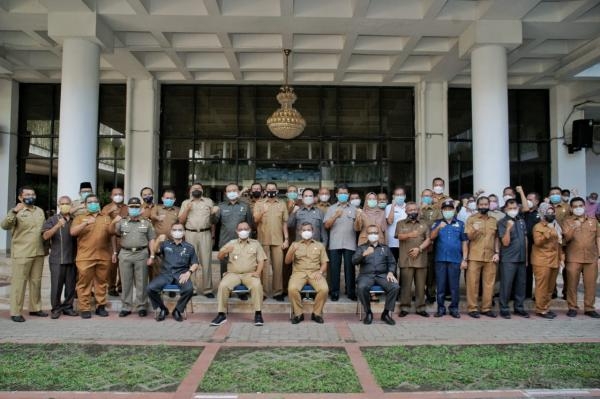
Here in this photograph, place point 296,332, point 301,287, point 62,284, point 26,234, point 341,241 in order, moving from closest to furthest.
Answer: point 296,332
point 301,287
point 26,234
point 62,284
point 341,241

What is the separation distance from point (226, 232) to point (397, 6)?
558 centimetres

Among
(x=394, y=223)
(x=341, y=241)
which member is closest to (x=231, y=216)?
(x=341, y=241)

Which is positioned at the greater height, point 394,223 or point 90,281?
point 394,223

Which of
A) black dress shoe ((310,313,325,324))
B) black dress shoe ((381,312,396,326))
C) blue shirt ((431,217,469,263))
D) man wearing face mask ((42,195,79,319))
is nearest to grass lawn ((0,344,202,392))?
man wearing face mask ((42,195,79,319))

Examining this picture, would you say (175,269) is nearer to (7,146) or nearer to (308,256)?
(308,256)

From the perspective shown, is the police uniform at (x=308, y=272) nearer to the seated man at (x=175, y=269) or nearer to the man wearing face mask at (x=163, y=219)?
the seated man at (x=175, y=269)

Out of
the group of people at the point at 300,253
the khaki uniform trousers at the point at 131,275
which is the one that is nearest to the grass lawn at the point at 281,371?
the group of people at the point at 300,253

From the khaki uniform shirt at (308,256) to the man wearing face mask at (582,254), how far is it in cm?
391

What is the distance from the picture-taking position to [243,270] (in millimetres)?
6859

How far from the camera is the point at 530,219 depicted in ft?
24.9

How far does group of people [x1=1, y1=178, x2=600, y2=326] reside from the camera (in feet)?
22.3

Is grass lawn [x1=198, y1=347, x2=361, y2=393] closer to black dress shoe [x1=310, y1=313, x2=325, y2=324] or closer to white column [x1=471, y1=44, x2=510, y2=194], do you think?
black dress shoe [x1=310, y1=313, x2=325, y2=324]

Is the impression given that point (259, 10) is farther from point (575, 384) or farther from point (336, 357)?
point (575, 384)

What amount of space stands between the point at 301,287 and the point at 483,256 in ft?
9.36
